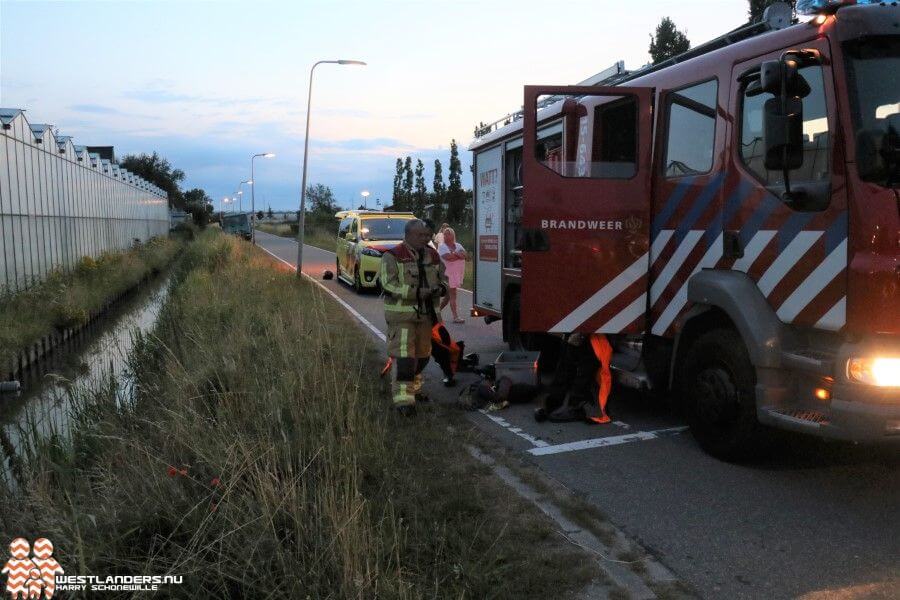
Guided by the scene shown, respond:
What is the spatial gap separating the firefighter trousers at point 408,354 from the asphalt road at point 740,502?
2.57ft

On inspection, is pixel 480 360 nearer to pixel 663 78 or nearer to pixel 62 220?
pixel 663 78

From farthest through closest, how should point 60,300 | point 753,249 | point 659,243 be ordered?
point 60,300, point 659,243, point 753,249

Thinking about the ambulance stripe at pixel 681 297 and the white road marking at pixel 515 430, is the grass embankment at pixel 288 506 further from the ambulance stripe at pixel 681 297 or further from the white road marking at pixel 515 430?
the ambulance stripe at pixel 681 297

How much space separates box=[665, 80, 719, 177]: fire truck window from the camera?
18.0ft

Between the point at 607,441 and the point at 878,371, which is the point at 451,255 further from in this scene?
the point at 878,371

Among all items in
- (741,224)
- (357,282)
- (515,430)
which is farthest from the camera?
(357,282)

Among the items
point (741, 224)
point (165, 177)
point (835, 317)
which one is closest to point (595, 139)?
point (741, 224)

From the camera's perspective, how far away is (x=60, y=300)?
16.0m

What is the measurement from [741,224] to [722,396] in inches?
46.0

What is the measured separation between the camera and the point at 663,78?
6.16 metres

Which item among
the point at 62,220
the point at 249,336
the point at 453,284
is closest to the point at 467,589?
the point at 249,336

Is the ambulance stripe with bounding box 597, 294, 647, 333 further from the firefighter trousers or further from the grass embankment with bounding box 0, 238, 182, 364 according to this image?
the grass embankment with bounding box 0, 238, 182, 364

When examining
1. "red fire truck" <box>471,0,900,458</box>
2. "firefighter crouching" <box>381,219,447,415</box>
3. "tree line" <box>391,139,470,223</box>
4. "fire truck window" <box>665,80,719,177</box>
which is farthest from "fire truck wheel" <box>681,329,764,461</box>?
"tree line" <box>391,139,470,223</box>

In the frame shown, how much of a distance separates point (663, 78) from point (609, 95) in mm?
448
